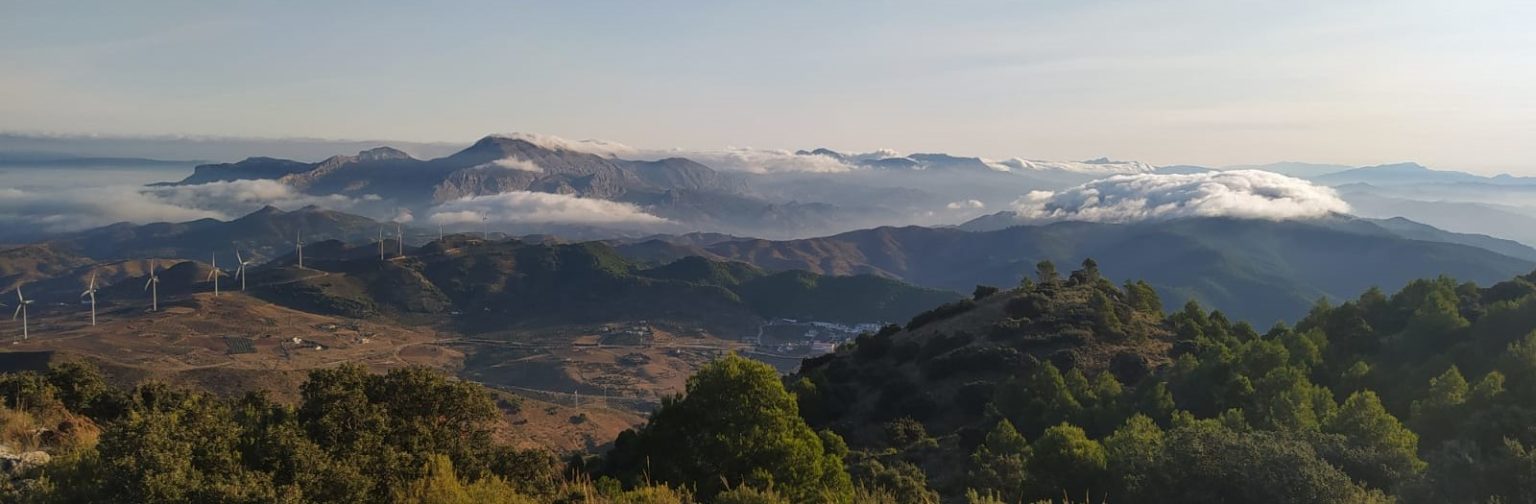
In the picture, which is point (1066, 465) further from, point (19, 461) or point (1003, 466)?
point (19, 461)

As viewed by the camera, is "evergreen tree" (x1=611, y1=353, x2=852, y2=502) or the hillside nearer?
the hillside

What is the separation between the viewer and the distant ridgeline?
1273 centimetres

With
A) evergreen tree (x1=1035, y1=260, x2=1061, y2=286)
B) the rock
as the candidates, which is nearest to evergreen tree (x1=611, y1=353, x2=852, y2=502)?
the rock

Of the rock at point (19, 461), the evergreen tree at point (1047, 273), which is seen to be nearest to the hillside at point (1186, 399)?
the evergreen tree at point (1047, 273)

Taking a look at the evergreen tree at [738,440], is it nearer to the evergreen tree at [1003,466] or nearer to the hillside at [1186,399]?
the evergreen tree at [1003,466]

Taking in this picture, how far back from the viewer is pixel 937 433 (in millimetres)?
57906

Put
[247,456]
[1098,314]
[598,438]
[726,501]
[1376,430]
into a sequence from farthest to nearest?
[598,438], [1098,314], [1376,430], [726,501], [247,456]

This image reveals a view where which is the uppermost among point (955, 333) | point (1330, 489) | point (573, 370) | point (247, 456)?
point (247, 456)

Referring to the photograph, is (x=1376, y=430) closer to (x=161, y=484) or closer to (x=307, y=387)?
(x=307, y=387)

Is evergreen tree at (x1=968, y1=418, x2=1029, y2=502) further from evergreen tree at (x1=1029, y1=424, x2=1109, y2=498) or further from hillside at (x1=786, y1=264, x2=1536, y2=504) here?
evergreen tree at (x1=1029, y1=424, x2=1109, y2=498)

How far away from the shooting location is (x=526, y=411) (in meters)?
114

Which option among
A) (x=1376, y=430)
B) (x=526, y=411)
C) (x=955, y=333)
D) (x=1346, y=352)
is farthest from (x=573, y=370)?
(x=1376, y=430)

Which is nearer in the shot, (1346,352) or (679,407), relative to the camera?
(679,407)

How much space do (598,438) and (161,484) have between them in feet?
330
